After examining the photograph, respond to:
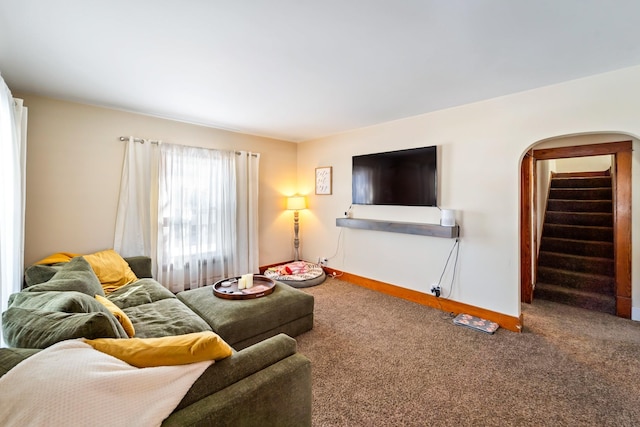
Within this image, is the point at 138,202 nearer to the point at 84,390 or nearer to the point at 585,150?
the point at 84,390

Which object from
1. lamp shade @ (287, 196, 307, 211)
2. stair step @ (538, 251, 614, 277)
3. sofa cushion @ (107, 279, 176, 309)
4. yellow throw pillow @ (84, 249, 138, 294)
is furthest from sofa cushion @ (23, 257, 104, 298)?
stair step @ (538, 251, 614, 277)

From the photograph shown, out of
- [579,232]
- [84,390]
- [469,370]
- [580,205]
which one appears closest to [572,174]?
[580,205]

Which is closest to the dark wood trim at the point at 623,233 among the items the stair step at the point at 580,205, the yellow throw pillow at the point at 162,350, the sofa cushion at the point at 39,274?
the stair step at the point at 580,205

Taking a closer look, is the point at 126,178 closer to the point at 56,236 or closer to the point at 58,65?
the point at 56,236

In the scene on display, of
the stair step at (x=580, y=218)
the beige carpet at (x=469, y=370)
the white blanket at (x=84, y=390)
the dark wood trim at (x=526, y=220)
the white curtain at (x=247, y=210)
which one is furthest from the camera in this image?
the white curtain at (x=247, y=210)

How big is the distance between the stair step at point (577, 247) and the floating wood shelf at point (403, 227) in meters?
2.39

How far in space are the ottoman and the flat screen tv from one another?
185cm

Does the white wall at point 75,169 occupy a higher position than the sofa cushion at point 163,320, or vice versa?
the white wall at point 75,169

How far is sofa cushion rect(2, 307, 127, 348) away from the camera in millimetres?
1049

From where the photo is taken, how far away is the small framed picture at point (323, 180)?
4551 millimetres

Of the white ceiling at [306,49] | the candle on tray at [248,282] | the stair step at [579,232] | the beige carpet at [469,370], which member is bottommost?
the beige carpet at [469,370]

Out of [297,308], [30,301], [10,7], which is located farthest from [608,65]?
[30,301]

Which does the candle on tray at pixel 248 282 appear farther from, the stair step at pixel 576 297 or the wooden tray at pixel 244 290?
the stair step at pixel 576 297

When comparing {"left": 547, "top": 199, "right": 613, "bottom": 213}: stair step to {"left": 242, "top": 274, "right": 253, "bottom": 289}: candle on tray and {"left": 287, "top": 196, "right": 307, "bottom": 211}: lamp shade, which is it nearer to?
{"left": 287, "top": 196, "right": 307, "bottom": 211}: lamp shade
